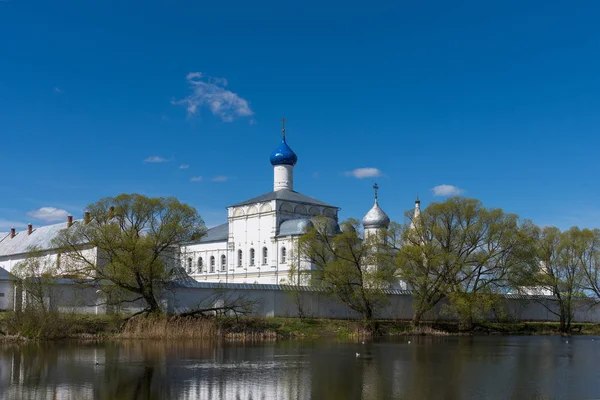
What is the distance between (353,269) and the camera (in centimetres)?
3841

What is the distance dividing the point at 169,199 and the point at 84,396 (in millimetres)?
19861

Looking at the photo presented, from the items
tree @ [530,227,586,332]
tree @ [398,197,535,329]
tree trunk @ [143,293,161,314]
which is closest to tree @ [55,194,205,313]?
tree trunk @ [143,293,161,314]

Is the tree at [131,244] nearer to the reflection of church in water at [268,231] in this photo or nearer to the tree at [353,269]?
the tree at [353,269]

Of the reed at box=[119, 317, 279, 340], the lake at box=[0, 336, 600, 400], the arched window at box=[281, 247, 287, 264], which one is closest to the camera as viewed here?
the lake at box=[0, 336, 600, 400]

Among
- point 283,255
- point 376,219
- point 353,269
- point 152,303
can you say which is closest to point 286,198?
point 283,255

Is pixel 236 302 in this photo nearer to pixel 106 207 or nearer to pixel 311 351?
pixel 106 207

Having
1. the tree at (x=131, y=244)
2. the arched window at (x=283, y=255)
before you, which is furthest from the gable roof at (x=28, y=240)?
the tree at (x=131, y=244)

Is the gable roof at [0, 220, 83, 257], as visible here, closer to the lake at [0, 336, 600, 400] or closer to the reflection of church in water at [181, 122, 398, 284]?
the reflection of church in water at [181, 122, 398, 284]

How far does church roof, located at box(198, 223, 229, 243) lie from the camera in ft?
189

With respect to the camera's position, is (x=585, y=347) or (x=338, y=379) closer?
(x=338, y=379)

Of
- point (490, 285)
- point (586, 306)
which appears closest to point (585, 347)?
point (490, 285)

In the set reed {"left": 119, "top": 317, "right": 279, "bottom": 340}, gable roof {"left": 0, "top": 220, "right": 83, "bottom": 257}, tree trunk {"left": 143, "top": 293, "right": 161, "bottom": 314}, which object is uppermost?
gable roof {"left": 0, "top": 220, "right": 83, "bottom": 257}

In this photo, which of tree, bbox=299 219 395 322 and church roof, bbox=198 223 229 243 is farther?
church roof, bbox=198 223 229 243

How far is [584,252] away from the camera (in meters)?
43.7
